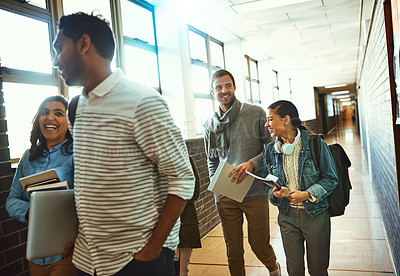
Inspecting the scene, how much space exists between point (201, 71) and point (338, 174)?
4.90m

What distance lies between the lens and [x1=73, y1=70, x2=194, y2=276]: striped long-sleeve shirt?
4.05 ft

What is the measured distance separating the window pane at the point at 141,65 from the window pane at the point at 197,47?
1361mm

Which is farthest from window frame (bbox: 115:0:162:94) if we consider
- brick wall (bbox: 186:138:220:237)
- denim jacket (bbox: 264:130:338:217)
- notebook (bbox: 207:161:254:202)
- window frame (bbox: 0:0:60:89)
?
denim jacket (bbox: 264:130:338:217)

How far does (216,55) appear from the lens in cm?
813

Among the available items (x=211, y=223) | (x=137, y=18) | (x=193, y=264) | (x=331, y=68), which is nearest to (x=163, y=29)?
(x=137, y=18)

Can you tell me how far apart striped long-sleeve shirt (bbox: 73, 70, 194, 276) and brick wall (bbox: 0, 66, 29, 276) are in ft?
4.19

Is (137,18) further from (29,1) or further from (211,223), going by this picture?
(211,223)

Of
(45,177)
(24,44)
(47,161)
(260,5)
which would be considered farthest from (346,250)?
(260,5)

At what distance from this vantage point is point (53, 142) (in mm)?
2256

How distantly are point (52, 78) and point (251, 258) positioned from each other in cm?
256

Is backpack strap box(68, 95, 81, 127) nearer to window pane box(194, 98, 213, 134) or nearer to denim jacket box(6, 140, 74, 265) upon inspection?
denim jacket box(6, 140, 74, 265)

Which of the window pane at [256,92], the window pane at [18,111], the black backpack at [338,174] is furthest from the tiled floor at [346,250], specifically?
the window pane at [256,92]

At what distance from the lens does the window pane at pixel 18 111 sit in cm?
300

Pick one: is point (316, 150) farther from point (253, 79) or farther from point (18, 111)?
point (253, 79)
